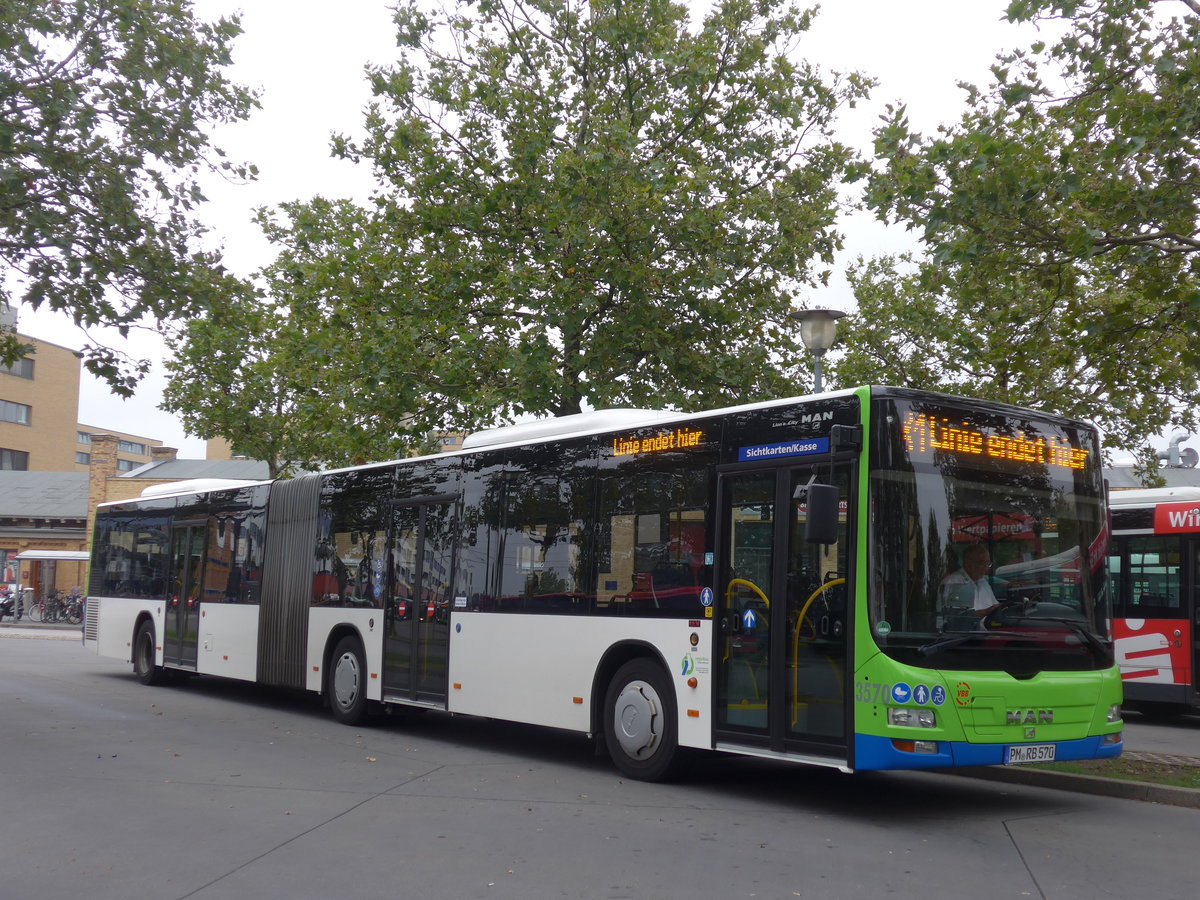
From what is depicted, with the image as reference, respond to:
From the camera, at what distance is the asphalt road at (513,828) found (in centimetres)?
679

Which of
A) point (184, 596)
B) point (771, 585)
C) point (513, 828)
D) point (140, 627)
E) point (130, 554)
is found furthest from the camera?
point (130, 554)

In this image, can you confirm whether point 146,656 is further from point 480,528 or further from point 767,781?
point 767,781

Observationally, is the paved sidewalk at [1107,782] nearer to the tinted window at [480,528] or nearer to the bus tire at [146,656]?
the tinted window at [480,528]

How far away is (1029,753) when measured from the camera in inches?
345

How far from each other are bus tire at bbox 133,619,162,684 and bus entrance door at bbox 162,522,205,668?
582 mm

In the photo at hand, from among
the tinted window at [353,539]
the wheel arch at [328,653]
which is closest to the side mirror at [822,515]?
the tinted window at [353,539]

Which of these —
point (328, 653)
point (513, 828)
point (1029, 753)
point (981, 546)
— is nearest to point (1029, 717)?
point (1029, 753)

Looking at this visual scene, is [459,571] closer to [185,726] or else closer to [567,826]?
[185,726]

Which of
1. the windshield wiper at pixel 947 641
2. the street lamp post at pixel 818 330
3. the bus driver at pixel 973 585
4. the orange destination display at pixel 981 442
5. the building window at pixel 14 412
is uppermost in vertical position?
the building window at pixel 14 412

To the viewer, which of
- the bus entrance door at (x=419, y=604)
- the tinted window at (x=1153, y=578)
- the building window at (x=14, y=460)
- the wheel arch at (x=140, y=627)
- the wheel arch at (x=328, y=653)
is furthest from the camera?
the building window at (x=14, y=460)

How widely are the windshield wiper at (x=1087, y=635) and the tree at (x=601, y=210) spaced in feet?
31.5

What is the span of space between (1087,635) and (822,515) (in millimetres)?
2472

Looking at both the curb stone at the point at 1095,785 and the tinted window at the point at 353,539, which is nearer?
the curb stone at the point at 1095,785

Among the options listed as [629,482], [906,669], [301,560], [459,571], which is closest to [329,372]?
[301,560]
